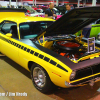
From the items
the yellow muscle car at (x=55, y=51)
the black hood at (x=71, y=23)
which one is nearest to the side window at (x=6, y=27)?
the yellow muscle car at (x=55, y=51)

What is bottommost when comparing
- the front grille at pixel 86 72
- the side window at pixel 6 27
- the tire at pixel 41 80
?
the tire at pixel 41 80

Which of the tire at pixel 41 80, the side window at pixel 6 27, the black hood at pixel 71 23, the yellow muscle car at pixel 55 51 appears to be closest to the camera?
the yellow muscle car at pixel 55 51

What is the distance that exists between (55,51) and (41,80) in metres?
0.76

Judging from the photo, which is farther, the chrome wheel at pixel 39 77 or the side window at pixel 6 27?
the side window at pixel 6 27

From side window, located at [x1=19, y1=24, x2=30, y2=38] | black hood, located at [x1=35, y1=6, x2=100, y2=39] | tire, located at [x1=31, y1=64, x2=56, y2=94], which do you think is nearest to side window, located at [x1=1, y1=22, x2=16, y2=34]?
side window, located at [x1=19, y1=24, x2=30, y2=38]

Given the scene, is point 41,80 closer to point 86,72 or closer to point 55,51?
point 55,51

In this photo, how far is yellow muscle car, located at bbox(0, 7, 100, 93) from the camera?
7.76 feet

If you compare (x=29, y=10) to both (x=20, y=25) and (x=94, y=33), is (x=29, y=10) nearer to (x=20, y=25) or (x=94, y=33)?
(x=94, y=33)

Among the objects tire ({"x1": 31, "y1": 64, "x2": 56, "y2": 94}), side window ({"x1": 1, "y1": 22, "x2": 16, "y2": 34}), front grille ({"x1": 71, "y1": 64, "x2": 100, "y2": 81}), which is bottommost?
tire ({"x1": 31, "y1": 64, "x2": 56, "y2": 94})

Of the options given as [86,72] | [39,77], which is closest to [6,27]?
[39,77]

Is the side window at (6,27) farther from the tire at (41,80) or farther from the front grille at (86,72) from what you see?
the front grille at (86,72)

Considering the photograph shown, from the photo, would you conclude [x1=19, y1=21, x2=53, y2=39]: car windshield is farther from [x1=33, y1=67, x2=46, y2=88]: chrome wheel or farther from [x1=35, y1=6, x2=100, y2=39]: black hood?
[x1=33, y1=67, x2=46, y2=88]: chrome wheel

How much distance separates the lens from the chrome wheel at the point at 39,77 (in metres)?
2.75

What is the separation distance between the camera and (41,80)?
2.89m
